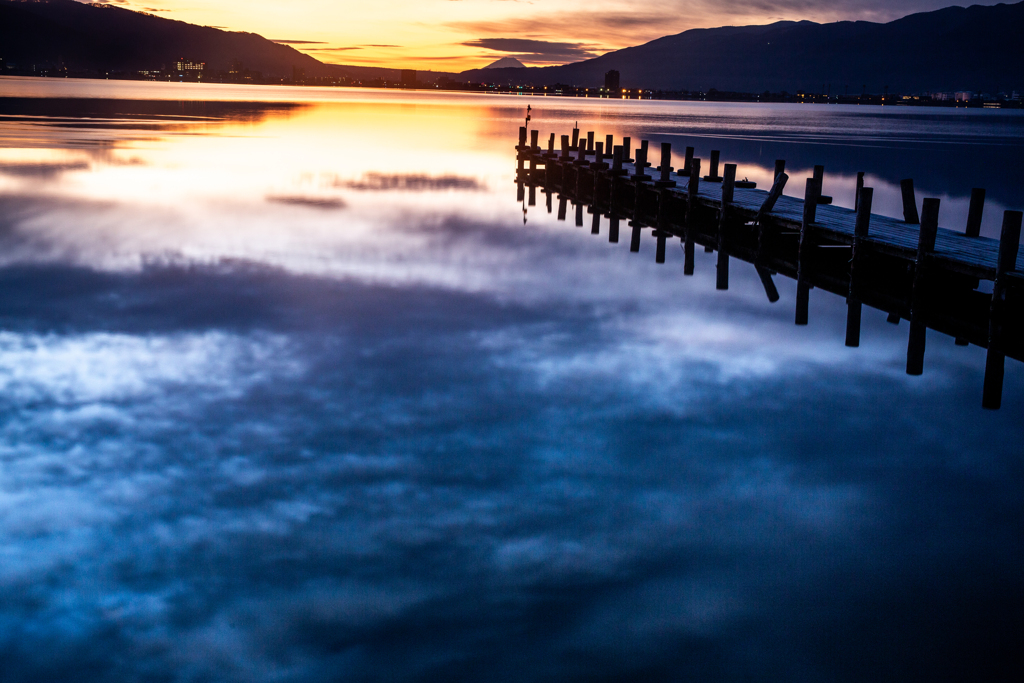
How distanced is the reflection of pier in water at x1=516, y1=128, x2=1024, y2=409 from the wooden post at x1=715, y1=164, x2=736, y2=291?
0.07ft

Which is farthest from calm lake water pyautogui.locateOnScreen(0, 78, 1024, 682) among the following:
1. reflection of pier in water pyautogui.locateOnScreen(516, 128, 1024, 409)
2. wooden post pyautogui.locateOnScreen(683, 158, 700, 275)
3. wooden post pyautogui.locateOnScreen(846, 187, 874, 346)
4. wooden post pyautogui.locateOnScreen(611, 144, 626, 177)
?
wooden post pyautogui.locateOnScreen(611, 144, 626, 177)

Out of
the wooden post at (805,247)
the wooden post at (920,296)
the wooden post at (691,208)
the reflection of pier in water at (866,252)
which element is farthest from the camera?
the wooden post at (691,208)

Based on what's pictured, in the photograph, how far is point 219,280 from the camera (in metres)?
15.8

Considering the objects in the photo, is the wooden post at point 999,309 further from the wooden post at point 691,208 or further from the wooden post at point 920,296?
the wooden post at point 691,208

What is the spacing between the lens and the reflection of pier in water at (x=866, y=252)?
10.4 metres

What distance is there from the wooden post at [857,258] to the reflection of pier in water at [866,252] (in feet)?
0.06

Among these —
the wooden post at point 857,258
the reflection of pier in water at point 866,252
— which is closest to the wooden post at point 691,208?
the reflection of pier in water at point 866,252

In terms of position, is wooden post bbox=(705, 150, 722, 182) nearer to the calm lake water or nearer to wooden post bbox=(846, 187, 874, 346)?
the calm lake water

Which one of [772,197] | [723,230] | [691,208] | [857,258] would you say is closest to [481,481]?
[857,258]

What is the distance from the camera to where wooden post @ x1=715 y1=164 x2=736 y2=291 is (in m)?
16.9

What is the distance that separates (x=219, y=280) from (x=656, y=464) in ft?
33.5

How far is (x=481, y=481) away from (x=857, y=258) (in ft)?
25.9

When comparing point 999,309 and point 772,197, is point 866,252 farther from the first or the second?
point 999,309

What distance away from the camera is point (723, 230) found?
1783 centimetres
